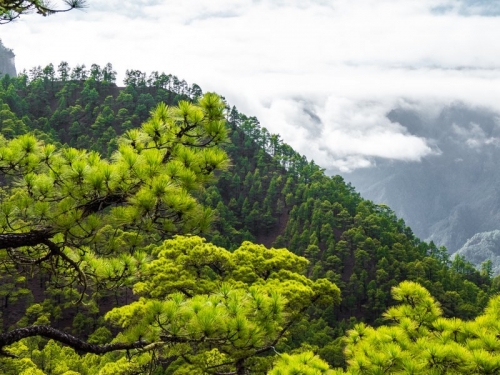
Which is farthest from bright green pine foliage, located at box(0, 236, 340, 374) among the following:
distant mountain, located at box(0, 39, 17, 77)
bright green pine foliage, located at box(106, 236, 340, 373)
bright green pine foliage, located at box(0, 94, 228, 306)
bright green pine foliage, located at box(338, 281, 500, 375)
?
distant mountain, located at box(0, 39, 17, 77)

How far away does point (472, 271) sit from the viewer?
59.8 metres

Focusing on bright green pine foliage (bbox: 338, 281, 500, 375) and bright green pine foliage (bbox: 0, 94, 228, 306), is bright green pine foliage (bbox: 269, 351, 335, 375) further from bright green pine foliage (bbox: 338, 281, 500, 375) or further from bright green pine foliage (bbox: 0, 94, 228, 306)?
bright green pine foliage (bbox: 0, 94, 228, 306)

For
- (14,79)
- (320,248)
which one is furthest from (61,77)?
(320,248)

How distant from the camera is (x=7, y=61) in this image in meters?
153

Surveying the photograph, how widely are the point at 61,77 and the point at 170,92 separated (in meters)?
20.8

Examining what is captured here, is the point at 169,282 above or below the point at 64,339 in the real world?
below

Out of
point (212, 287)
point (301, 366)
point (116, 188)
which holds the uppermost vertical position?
point (116, 188)


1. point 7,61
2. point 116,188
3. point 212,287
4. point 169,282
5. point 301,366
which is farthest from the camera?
point 7,61

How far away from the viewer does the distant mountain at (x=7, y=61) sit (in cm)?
14838

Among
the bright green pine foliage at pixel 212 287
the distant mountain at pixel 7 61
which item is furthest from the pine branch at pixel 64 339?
the distant mountain at pixel 7 61

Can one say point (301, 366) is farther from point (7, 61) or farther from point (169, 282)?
point (7, 61)

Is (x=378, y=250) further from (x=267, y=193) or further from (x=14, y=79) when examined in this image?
(x=14, y=79)

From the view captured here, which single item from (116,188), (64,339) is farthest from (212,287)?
(116,188)

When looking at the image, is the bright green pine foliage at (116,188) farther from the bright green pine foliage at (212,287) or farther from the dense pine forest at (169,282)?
the bright green pine foliage at (212,287)
